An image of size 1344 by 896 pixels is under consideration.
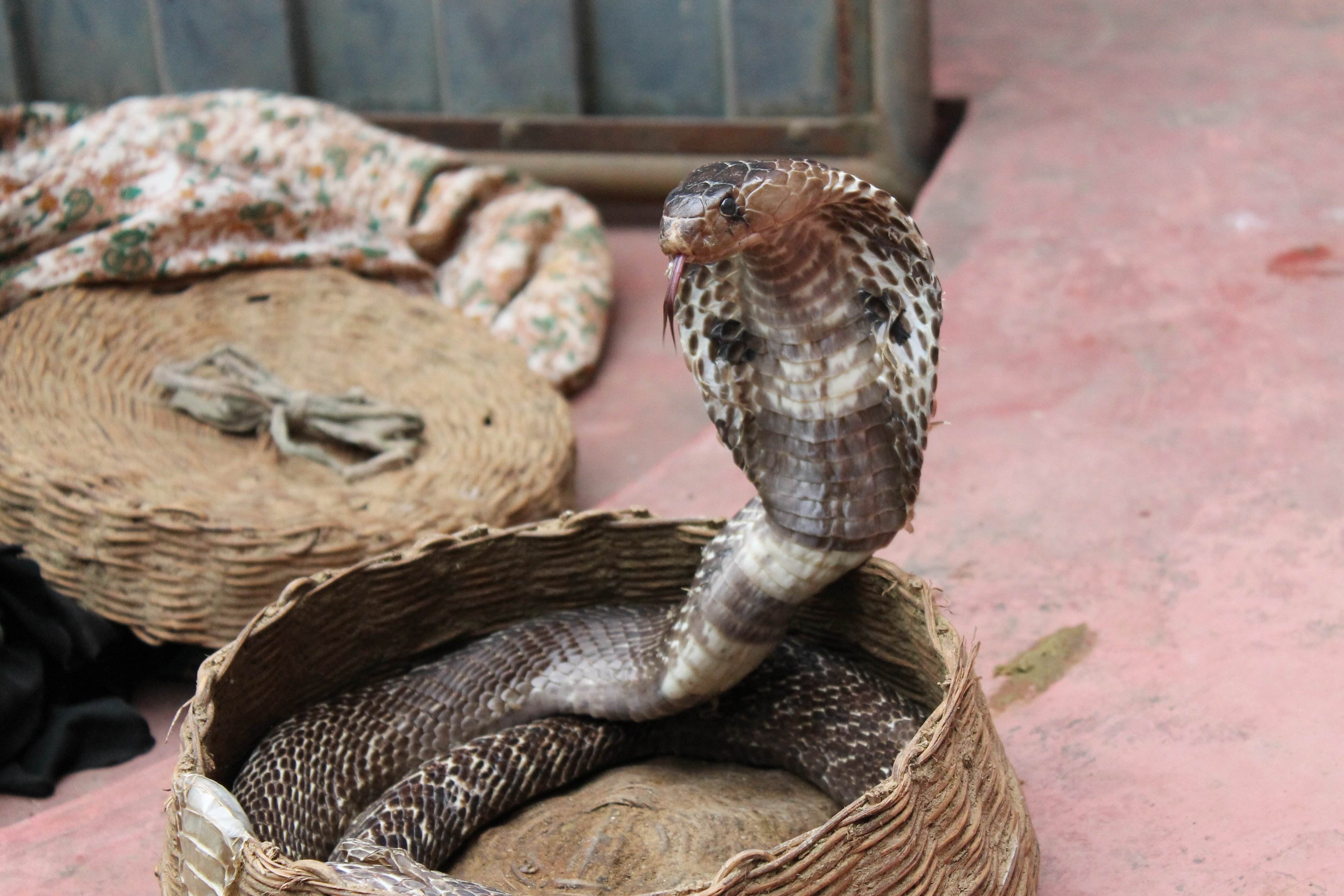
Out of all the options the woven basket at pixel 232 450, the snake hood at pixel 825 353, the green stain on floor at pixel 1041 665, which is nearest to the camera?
the snake hood at pixel 825 353

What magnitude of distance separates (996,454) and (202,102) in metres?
2.11

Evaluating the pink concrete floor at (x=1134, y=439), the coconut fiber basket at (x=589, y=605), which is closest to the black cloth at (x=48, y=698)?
the pink concrete floor at (x=1134, y=439)

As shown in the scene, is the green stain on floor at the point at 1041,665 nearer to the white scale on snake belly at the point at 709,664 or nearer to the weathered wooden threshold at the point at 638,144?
the white scale on snake belly at the point at 709,664

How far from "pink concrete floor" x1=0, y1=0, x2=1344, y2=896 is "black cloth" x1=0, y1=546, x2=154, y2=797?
0.21m

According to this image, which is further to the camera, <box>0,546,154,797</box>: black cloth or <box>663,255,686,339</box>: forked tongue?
<box>0,546,154,797</box>: black cloth

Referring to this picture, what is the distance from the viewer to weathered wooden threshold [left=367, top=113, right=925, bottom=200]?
3.83 meters

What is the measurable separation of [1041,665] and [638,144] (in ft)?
7.87

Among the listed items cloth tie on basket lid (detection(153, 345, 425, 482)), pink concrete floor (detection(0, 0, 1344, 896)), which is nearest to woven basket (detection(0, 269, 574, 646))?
cloth tie on basket lid (detection(153, 345, 425, 482))

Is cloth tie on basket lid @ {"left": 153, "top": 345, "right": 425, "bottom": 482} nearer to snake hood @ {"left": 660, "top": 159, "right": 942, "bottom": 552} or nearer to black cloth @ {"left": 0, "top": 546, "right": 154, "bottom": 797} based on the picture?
black cloth @ {"left": 0, "top": 546, "right": 154, "bottom": 797}

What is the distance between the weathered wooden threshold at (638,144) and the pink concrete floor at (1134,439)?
7.7 inches

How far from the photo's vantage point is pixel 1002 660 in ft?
6.53

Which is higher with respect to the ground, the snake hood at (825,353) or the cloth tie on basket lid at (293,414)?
the snake hood at (825,353)

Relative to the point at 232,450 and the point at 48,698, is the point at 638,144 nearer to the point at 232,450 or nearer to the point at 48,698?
the point at 232,450

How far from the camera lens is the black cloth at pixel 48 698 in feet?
6.97
